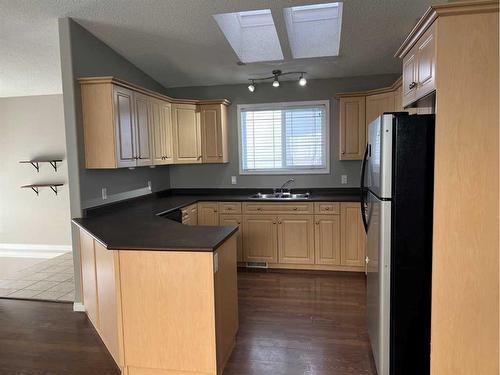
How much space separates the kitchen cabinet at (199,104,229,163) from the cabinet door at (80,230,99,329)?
2.23 m

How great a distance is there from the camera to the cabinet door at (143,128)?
3.69 metres

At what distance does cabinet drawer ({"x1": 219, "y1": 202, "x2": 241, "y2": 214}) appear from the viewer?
4609 millimetres

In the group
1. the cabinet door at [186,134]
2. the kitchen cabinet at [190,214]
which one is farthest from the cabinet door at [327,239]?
the cabinet door at [186,134]

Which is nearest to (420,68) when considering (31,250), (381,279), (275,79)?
(381,279)

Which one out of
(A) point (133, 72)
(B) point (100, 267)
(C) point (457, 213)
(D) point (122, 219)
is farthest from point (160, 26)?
(C) point (457, 213)

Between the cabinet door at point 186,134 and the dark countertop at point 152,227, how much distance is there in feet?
1.88

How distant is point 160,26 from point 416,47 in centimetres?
227

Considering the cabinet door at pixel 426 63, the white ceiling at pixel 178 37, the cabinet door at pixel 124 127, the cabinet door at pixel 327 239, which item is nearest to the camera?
the cabinet door at pixel 426 63

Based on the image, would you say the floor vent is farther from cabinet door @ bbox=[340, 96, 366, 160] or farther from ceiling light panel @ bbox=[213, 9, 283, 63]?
ceiling light panel @ bbox=[213, 9, 283, 63]

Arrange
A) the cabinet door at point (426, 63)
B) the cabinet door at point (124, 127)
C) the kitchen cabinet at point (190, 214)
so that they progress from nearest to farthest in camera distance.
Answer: the cabinet door at point (426, 63) → the cabinet door at point (124, 127) → the kitchen cabinet at point (190, 214)

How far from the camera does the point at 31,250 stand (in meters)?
5.66

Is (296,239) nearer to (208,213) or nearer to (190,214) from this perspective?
(208,213)

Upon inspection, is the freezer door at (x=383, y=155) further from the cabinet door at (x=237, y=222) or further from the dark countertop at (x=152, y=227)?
the cabinet door at (x=237, y=222)

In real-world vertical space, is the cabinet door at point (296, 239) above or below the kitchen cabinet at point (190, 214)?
below
